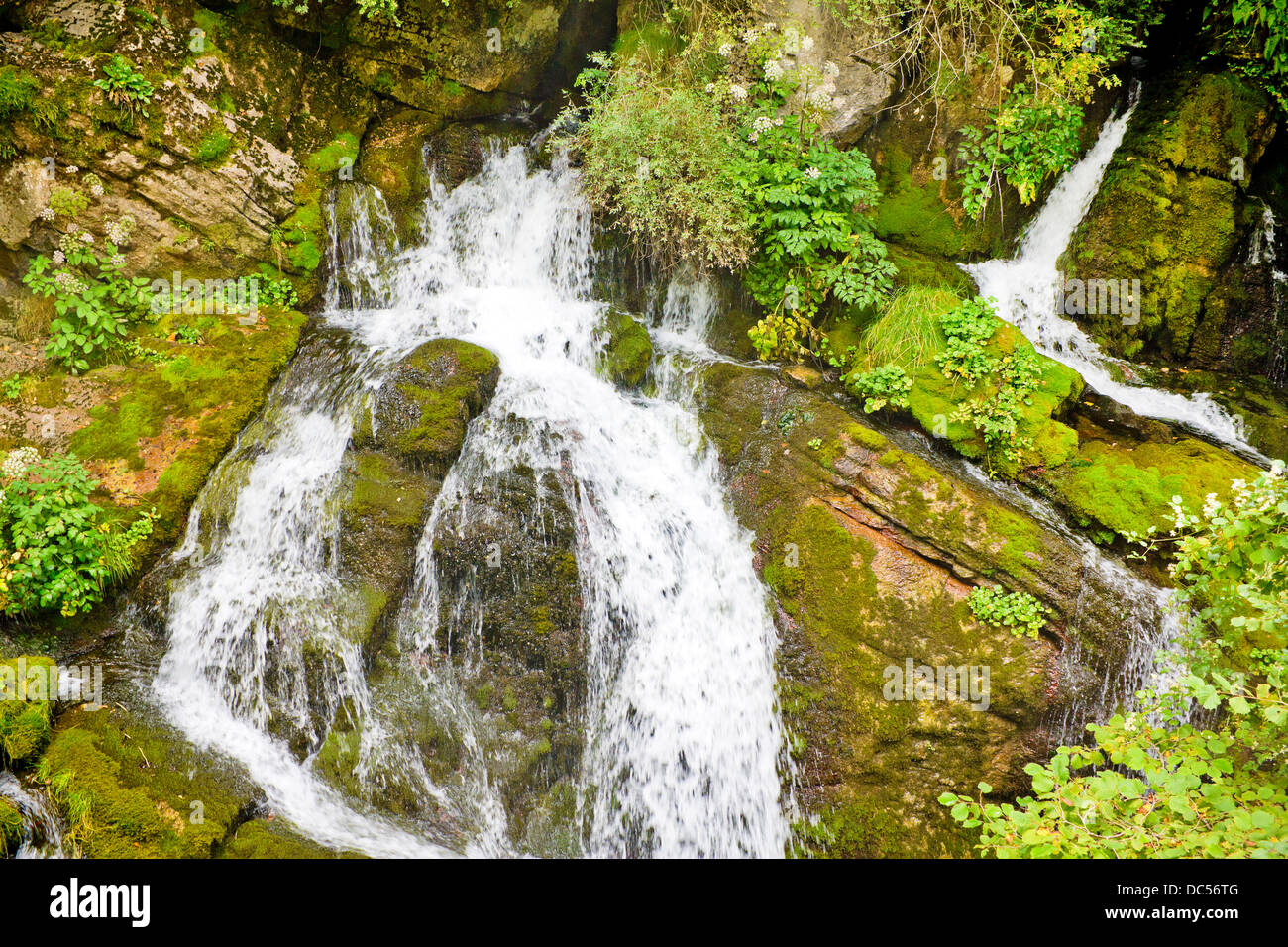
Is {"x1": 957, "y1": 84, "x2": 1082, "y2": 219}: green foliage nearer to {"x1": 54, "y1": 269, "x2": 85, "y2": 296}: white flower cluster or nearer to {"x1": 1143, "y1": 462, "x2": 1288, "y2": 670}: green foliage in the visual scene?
{"x1": 1143, "y1": 462, "x2": 1288, "y2": 670}: green foliage

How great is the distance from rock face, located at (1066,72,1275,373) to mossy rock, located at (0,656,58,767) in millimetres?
9906

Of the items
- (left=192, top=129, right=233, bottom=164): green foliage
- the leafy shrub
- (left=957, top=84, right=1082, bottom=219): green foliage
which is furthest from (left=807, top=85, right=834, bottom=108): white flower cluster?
(left=192, top=129, right=233, bottom=164): green foliage

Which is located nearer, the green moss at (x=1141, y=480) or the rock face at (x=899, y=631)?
the rock face at (x=899, y=631)

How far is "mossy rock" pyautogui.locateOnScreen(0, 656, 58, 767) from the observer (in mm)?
4254

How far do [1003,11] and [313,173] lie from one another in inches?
299

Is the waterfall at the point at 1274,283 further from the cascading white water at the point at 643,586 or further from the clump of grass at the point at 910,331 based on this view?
the cascading white water at the point at 643,586

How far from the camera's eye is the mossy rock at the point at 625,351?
7.41m

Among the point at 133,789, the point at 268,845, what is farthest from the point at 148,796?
the point at 268,845

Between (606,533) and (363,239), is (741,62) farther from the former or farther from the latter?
(606,533)

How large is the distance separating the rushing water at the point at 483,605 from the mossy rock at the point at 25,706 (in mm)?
702

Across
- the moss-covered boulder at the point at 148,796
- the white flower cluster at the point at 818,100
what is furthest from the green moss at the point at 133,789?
the white flower cluster at the point at 818,100

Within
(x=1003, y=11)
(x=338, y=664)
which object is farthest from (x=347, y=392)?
(x=1003, y=11)

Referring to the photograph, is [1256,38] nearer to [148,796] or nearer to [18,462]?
[148,796]

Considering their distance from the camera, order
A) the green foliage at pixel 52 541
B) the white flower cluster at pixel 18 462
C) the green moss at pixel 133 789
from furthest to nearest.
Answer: the white flower cluster at pixel 18 462, the green foliage at pixel 52 541, the green moss at pixel 133 789
